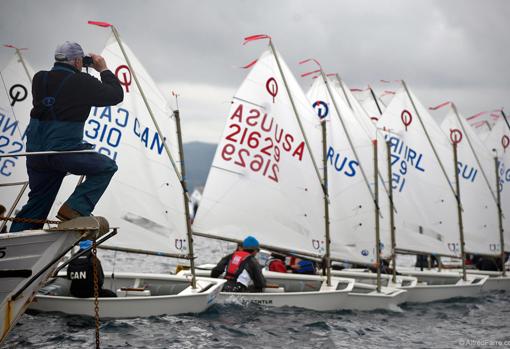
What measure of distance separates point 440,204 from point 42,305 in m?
15.4

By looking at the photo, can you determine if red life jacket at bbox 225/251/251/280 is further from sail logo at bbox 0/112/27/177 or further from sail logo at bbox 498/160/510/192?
sail logo at bbox 498/160/510/192

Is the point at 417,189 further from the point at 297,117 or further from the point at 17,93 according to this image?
the point at 17,93

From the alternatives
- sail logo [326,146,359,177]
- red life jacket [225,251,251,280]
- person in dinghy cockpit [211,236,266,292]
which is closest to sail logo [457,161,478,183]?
sail logo [326,146,359,177]

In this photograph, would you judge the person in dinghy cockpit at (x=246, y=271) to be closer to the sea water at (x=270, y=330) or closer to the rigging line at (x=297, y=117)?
the sea water at (x=270, y=330)

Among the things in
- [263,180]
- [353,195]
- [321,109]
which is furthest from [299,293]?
[321,109]

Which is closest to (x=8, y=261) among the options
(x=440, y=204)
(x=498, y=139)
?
(x=440, y=204)

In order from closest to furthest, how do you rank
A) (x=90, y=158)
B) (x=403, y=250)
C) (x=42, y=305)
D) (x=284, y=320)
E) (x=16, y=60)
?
(x=90, y=158) → (x=42, y=305) → (x=284, y=320) → (x=16, y=60) → (x=403, y=250)

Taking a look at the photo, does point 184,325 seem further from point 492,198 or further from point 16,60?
point 492,198

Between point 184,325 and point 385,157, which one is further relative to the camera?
point 385,157

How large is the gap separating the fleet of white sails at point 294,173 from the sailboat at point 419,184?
4 cm

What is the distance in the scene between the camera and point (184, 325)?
1542cm

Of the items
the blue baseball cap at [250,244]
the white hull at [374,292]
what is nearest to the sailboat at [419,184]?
the white hull at [374,292]

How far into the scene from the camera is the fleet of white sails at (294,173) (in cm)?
1777

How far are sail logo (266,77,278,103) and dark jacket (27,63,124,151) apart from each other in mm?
9508
